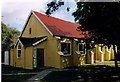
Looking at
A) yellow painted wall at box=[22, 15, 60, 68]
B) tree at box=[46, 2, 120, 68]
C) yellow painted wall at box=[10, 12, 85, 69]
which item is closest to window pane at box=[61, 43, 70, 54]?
yellow painted wall at box=[10, 12, 85, 69]

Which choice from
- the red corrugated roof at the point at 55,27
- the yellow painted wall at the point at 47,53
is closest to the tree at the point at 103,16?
the red corrugated roof at the point at 55,27

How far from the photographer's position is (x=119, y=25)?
8.46m

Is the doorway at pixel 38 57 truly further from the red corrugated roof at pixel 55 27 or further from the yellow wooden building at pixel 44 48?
the red corrugated roof at pixel 55 27

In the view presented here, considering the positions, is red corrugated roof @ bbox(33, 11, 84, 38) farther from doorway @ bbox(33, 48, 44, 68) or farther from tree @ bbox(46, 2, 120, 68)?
tree @ bbox(46, 2, 120, 68)

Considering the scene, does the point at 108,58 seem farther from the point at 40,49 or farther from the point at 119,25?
the point at 119,25

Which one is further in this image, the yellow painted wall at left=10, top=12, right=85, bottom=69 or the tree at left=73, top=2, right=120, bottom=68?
the yellow painted wall at left=10, top=12, right=85, bottom=69

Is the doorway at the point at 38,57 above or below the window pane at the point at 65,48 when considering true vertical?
below

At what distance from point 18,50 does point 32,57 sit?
3.60 metres

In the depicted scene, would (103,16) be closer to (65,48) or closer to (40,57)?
(65,48)

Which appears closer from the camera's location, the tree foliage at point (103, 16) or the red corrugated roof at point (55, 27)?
the tree foliage at point (103, 16)

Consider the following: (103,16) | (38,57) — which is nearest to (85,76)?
(103,16)

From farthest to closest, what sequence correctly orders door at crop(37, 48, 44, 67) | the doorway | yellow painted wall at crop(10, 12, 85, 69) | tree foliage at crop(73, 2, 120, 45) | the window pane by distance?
the window pane
door at crop(37, 48, 44, 67)
the doorway
yellow painted wall at crop(10, 12, 85, 69)
tree foliage at crop(73, 2, 120, 45)

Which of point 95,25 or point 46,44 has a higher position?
point 95,25

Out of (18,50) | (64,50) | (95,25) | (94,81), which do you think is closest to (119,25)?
(95,25)
